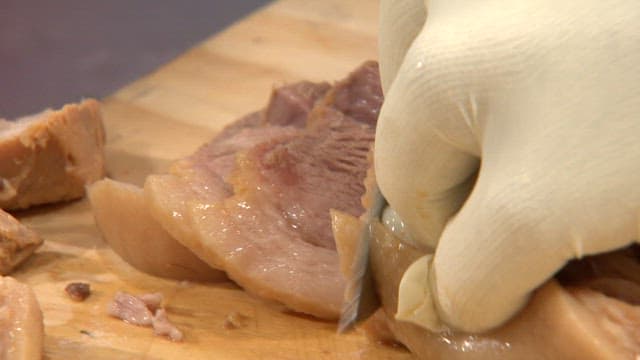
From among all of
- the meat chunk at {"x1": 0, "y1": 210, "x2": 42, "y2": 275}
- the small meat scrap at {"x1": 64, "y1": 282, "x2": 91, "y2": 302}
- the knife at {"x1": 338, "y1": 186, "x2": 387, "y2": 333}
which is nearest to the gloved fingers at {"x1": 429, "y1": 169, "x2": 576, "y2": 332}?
the knife at {"x1": 338, "y1": 186, "x2": 387, "y2": 333}

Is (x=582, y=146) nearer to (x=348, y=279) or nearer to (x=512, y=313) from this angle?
(x=512, y=313)

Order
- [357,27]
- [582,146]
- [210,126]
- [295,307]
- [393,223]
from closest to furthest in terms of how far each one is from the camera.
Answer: [582,146] < [393,223] < [295,307] < [210,126] < [357,27]

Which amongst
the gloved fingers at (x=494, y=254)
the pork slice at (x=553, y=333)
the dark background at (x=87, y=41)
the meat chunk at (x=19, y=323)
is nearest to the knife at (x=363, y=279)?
the pork slice at (x=553, y=333)

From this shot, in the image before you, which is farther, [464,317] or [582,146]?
[464,317]

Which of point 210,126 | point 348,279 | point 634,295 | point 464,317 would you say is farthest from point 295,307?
point 210,126

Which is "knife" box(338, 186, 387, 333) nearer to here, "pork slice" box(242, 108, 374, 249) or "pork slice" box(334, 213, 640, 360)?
"pork slice" box(334, 213, 640, 360)

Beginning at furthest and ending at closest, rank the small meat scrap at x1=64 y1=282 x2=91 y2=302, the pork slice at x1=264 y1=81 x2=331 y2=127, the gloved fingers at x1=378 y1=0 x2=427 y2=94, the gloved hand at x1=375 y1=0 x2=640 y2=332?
the pork slice at x1=264 y1=81 x2=331 y2=127 → the small meat scrap at x1=64 y1=282 x2=91 y2=302 → the gloved fingers at x1=378 y1=0 x2=427 y2=94 → the gloved hand at x1=375 y1=0 x2=640 y2=332
